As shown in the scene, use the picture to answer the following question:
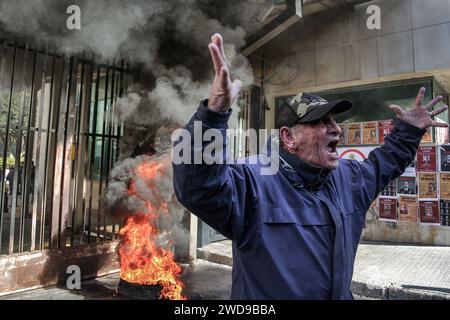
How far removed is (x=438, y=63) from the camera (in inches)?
269

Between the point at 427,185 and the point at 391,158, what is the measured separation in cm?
585

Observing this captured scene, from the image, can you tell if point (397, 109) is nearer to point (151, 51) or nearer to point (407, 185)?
point (151, 51)

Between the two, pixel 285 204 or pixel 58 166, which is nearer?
pixel 285 204

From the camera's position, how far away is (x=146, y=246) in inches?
231

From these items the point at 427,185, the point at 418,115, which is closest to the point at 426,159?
the point at 427,185

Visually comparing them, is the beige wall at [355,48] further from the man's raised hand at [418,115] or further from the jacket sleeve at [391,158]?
the jacket sleeve at [391,158]

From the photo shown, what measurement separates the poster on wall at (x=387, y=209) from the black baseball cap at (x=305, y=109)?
649 centimetres

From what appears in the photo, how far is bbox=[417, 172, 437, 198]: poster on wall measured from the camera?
24.6ft

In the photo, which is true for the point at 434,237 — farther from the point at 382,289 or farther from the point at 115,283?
the point at 115,283

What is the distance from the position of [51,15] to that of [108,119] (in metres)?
1.85

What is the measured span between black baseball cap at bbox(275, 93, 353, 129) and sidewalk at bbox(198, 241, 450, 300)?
382cm

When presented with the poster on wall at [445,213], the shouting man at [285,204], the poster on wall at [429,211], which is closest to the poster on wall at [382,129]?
the poster on wall at [429,211]

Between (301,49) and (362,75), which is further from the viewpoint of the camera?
(301,49)

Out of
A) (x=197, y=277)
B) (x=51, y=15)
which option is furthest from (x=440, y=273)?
(x=51, y=15)
